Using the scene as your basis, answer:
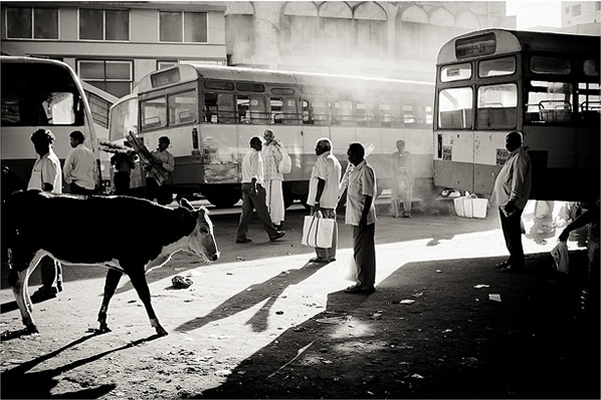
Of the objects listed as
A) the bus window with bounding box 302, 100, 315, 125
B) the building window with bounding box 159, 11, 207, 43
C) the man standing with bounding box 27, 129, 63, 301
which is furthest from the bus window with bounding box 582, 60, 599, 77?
the building window with bounding box 159, 11, 207, 43

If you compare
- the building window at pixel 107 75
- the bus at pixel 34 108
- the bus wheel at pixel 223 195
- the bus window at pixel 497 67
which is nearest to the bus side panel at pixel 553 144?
the bus window at pixel 497 67

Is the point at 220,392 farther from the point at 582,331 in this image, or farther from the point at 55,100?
the point at 55,100

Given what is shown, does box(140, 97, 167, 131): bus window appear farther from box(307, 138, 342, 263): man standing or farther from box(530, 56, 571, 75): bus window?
box(530, 56, 571, 75): bus window

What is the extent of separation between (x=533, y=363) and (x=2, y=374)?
4.06 metres

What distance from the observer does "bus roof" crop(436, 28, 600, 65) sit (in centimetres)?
1147

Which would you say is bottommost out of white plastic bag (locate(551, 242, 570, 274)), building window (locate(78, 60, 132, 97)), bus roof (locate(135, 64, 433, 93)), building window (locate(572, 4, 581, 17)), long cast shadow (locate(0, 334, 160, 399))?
long cast shadow (locate(0, 334, 160, 399))

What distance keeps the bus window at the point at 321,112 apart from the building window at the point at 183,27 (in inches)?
703

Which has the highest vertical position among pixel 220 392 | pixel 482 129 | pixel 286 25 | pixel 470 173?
pixel 286 25

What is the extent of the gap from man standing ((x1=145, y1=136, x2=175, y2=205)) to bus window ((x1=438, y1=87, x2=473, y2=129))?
5.95 m

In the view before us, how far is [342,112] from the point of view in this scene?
1722 cm

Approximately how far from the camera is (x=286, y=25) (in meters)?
33.8

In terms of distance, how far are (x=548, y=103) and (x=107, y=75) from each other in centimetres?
2504

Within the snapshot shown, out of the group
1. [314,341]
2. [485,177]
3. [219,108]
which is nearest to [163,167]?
[219,108]

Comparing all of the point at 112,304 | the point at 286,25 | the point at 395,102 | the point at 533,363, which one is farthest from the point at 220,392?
the point at 286,25
